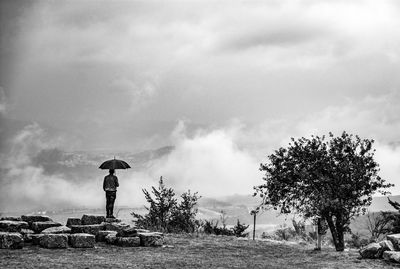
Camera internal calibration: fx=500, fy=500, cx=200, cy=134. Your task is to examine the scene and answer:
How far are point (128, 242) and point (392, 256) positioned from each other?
10646 millimetres

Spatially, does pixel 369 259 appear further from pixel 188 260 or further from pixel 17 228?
pixel 17 228

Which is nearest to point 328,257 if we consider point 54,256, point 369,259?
point 369,259

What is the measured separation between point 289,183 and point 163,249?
6854mm

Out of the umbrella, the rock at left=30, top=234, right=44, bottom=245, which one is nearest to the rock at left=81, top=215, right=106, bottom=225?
the umbrella

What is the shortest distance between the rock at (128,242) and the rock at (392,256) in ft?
33.2

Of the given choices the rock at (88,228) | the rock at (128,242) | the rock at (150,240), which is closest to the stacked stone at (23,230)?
the rock at (88,228)

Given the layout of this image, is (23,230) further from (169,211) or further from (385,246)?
(169,211)

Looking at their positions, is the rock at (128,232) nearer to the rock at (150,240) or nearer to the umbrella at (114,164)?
the rock at (150,240)

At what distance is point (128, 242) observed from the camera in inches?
850

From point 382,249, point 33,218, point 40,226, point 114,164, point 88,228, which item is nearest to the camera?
point 382,249

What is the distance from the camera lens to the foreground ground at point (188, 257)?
53.4 feet

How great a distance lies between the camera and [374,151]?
22406mm

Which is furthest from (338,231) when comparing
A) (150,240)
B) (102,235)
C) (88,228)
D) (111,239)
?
(88,228)

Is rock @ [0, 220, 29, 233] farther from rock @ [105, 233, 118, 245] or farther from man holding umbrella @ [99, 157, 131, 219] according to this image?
man holding umbrella @ [99, 157, 131, 219]
